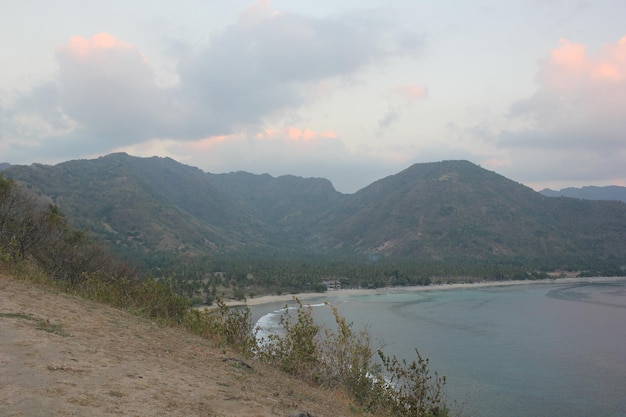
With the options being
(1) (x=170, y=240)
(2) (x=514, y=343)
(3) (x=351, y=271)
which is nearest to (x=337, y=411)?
(2) (x=514, y=343)

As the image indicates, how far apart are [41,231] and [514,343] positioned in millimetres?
41970

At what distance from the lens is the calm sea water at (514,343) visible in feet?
93.6

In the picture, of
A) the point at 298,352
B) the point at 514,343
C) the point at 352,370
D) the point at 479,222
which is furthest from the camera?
the point at 479,222

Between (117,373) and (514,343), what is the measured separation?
45.3 metres

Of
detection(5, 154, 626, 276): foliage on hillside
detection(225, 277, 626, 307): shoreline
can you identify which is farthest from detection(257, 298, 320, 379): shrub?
detection(5, 154, 626, 276): foliage on hillside

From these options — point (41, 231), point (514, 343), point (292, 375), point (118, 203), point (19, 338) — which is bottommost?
point (514, 343)

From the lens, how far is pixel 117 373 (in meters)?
7.48

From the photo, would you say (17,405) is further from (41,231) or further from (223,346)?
(41,231)

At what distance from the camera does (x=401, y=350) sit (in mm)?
38625

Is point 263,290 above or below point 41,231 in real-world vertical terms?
below

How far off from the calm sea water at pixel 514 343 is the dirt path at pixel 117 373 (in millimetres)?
10561

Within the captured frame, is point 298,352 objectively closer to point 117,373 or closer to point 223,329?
point 223,329

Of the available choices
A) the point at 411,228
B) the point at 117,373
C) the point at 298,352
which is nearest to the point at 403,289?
the point at 411,228

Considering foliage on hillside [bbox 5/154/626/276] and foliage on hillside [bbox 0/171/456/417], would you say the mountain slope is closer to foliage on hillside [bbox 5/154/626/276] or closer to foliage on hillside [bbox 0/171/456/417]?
foliage on hillside [bbox 5/154/626/276]
